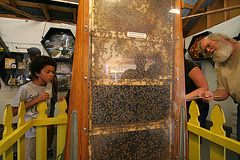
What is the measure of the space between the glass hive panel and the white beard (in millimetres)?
926

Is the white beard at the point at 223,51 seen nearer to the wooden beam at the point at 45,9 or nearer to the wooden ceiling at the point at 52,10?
the wooden ceiling at the point at 52,10

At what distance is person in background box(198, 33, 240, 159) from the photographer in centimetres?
131

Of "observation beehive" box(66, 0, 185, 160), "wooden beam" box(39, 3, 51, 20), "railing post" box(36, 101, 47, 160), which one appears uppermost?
"wooden beam" box(39, 3, 51, 20)

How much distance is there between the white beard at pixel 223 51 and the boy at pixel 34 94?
1842 mm

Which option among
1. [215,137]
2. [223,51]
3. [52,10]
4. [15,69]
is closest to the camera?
[215,137]

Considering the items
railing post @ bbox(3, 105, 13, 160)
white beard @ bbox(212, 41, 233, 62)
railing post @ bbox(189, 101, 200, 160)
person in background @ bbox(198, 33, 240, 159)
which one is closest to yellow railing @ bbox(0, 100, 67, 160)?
railing post @ bbox(3, 105, 13, 160)

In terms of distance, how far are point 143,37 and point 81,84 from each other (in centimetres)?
49

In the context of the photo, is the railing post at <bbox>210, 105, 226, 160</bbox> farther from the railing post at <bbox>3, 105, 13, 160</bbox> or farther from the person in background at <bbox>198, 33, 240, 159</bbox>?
the railing post at <bbox>3, 105, 13, 160</bbox>

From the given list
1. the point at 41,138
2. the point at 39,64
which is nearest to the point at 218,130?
the point at 41,138

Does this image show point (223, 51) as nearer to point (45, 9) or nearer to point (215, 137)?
point (215, 137)

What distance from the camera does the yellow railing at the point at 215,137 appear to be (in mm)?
764

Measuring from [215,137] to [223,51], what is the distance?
3.35ft

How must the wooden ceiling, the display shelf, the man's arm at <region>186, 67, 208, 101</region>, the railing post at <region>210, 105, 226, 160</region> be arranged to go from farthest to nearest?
the wooden ceiling < the display shelf < the man's arm at <region>186, 67, 208, 101</region> < the railing post at <region>210, 105, 226, 160</region>

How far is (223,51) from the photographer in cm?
137
